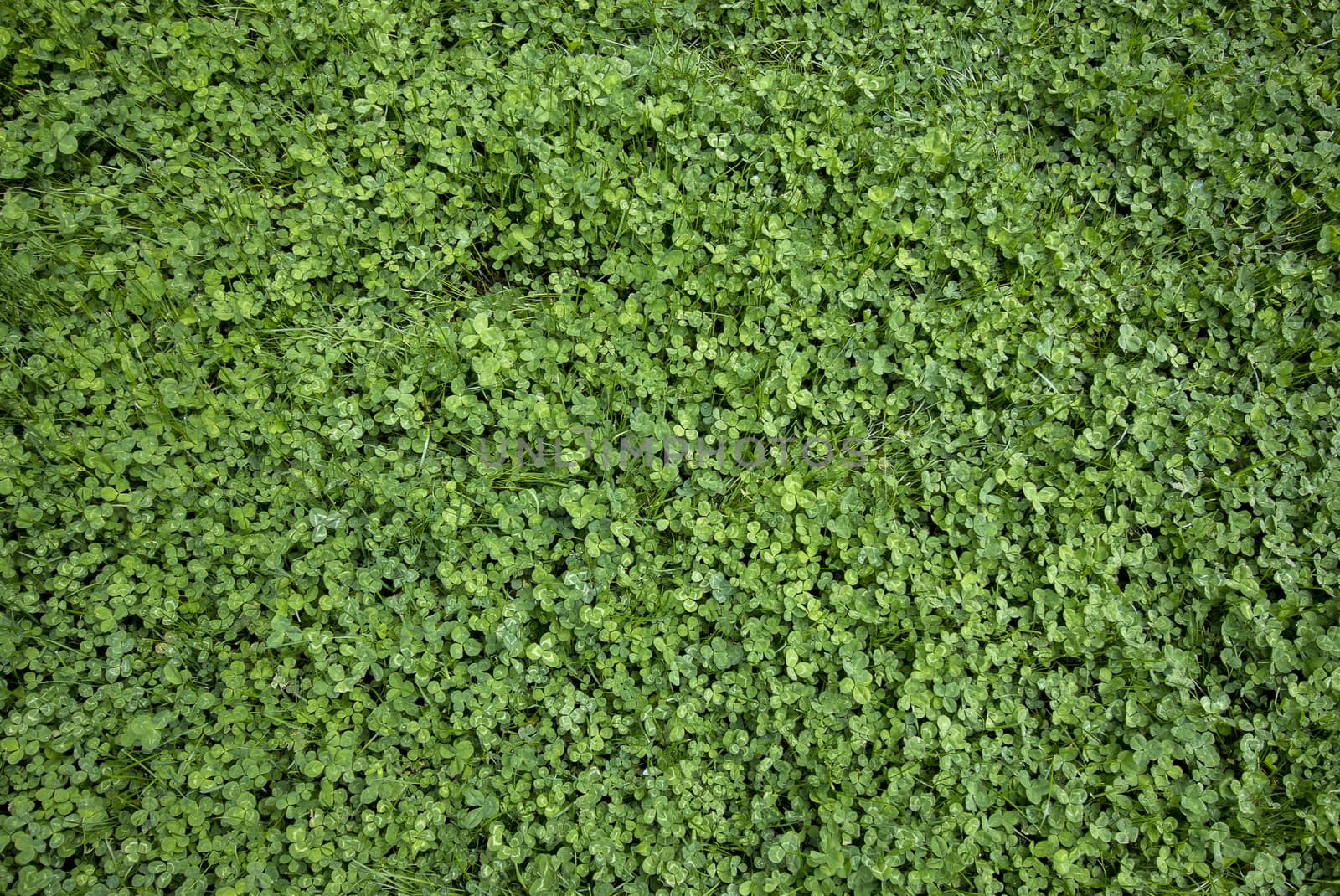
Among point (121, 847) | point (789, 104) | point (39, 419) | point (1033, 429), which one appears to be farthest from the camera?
point (789, 104)

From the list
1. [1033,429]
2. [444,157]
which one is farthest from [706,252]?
[1033,429]

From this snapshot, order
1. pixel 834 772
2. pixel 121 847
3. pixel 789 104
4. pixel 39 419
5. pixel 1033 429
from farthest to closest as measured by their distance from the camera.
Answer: pixel 789 104
pixel 1033 429
pixel 39 419
pixel 834 772
pixel 121 847

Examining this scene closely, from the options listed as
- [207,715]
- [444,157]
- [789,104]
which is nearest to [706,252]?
[789,104]

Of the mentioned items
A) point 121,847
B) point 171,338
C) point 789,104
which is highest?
point 789,104

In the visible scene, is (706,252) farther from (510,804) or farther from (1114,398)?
(510,804)

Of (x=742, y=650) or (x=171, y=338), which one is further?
(x=171, y=338)

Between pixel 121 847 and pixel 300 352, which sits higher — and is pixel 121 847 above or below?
below

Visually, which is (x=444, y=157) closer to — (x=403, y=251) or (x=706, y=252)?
(x=403, y=251)
